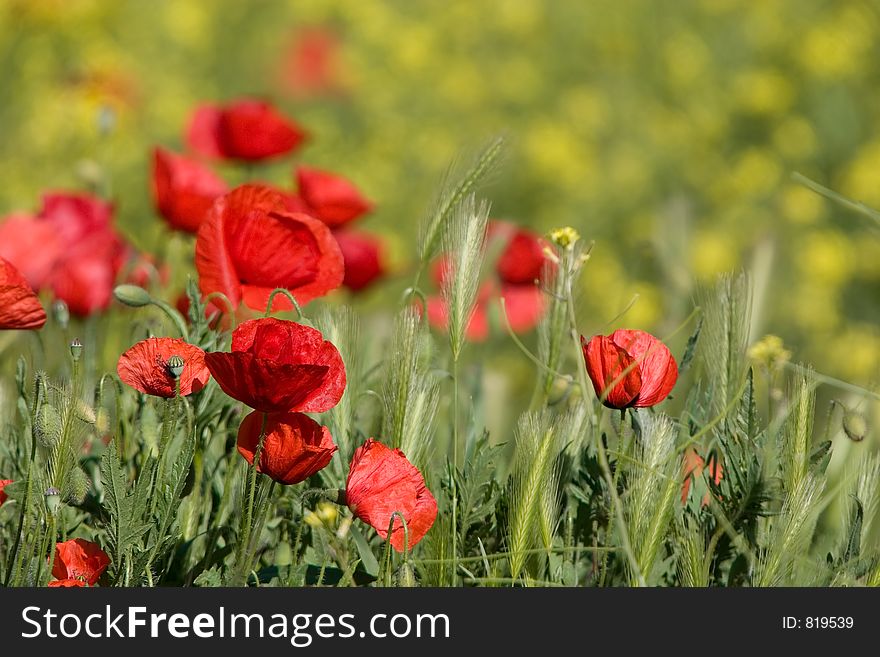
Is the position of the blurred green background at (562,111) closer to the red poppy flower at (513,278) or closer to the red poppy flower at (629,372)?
the red poppy flower at (513,278)

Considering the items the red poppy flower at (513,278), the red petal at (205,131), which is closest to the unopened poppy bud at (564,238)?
the red poppy flower at (513,278)

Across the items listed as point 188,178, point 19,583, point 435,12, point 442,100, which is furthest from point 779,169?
point 19,583

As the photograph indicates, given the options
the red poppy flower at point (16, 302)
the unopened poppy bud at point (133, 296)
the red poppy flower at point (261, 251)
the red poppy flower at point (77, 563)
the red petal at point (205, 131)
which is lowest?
the red poppy flower at point (77, 563)

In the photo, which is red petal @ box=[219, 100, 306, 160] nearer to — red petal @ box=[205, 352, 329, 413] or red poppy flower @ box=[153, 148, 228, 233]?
red poppy flower @ box=[153, 148, 228, 233]

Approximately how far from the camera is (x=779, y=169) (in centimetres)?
412

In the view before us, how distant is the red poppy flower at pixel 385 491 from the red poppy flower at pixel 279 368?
0.06 metres

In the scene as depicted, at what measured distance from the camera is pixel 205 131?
1851 millimetres

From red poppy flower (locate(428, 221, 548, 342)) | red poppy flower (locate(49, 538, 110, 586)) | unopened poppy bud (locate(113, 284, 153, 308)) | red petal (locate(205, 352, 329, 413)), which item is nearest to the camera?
red petal (locate(205, 352, 329, 413))

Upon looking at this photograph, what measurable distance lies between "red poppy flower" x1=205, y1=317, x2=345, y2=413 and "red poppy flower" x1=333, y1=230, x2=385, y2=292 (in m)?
0.97

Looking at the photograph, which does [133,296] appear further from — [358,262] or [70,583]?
[358,262]

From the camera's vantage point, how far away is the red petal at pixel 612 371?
2.94 ft

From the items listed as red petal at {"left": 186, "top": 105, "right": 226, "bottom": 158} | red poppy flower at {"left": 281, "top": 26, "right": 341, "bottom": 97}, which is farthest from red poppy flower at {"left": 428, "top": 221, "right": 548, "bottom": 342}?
red poppy flower at {"left": 281, "top": 26, "right": 341, "bottom": 97}

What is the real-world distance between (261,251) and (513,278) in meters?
0.74

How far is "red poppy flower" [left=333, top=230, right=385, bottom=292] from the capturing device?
1.83 m
